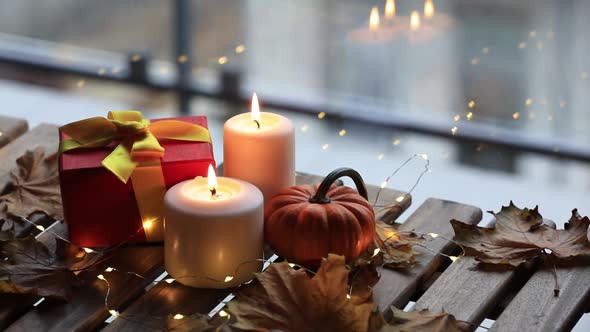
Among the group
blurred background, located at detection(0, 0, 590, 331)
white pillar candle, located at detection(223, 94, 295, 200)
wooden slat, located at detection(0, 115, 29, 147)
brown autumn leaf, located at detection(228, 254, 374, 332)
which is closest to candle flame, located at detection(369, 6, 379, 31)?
blurred background, located at detection(0, 0, 590, 331)

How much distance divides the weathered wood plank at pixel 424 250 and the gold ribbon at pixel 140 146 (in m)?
0.27

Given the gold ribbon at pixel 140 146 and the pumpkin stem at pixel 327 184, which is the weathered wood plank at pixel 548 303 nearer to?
the pumpkin stem at pixel 327 184

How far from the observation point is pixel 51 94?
7.81 ft

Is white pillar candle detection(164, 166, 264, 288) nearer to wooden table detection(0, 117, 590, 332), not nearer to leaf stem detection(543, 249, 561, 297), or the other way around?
wooden table detection(0, 117, 590, 332)

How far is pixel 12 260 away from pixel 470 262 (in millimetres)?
505

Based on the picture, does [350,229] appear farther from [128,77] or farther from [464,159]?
[128,77]

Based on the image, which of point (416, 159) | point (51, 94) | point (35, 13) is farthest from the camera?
point (35, 13)

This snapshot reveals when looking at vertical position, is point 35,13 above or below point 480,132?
above

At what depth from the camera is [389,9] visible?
91.5 inches

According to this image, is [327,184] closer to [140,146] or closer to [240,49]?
[140,146]

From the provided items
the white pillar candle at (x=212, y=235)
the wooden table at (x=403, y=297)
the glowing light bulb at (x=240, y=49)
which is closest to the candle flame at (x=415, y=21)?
the glowing light bulb at (x=240, y=49)

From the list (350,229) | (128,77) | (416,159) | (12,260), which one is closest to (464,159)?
(416,159)

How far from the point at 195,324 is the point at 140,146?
237 millimetres

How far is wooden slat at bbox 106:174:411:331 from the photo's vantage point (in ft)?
3.35
